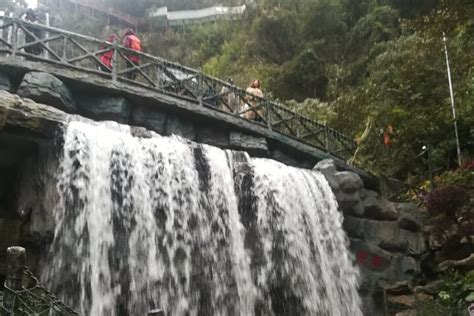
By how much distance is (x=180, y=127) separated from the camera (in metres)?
12.8

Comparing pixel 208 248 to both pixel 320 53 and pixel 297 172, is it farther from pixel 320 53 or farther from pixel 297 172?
pixel 320 53

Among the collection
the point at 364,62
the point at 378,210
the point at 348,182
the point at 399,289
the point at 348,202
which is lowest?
the point at 399,289

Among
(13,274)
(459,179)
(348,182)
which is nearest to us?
(13,274)

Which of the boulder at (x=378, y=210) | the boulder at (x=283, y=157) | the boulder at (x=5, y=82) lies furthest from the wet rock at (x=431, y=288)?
the boulder at (x=5, y=82)

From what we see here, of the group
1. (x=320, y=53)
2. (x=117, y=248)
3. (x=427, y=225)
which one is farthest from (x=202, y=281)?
(x=320, y=53)

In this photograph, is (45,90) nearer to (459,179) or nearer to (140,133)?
(140,133)

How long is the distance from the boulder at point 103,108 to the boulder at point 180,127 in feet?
3.76

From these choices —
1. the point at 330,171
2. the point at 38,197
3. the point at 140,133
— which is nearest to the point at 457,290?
the point at 330,171

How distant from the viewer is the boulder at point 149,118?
12.3 m

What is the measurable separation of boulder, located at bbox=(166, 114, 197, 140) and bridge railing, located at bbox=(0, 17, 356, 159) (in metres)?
0.53

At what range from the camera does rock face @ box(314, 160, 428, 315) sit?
39.2ft

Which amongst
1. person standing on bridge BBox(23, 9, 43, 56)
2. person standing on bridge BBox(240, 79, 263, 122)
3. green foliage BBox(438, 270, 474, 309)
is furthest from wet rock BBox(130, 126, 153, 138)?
green foliage BBox(438, 270, 474, 309)

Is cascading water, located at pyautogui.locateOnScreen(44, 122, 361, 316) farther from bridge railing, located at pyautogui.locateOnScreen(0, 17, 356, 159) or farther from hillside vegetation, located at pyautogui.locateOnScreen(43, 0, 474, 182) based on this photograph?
hillside vegetation, located at pyautogui.locateOnScreen(43, 0, 474, 182)

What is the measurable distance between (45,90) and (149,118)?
254 cm
